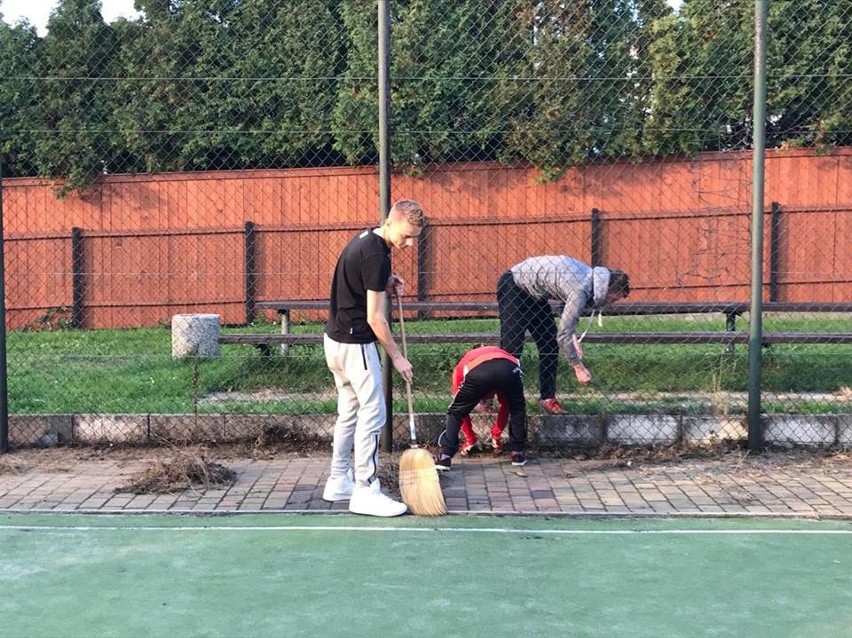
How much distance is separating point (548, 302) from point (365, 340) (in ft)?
7.70

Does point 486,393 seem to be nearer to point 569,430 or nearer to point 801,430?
point 569,430

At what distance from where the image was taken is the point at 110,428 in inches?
277

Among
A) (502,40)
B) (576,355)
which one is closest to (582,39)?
(502,40)

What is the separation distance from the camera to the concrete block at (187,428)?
6.98 m

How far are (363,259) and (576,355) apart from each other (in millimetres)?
2176

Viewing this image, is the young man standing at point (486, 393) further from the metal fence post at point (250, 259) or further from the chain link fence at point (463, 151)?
the metal fence post at point (250, 259)

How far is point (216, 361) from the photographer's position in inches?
364

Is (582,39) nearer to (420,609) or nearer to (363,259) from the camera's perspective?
(363,259)

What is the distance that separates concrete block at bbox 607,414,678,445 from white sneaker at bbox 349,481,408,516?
2136mm

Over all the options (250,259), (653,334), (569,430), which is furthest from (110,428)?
(250,259)

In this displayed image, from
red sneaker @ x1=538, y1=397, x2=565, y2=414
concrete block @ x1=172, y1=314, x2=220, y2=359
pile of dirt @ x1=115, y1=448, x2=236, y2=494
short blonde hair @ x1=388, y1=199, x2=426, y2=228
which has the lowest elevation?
pile of dirt @ x1=115, y1=448, x2=236, y2=494

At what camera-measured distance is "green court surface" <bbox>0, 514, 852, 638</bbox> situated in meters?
3.78

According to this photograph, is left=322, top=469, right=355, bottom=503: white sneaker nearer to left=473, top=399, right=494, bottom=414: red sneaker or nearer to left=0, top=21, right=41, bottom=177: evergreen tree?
left=473, top=399, right=494, bottom=414: red sneaker

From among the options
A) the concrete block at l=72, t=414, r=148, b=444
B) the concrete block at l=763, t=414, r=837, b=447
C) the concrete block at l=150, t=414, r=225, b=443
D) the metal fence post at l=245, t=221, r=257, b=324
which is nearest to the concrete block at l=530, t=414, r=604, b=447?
the concrete block at l=763, t=414, r=837, b=447
